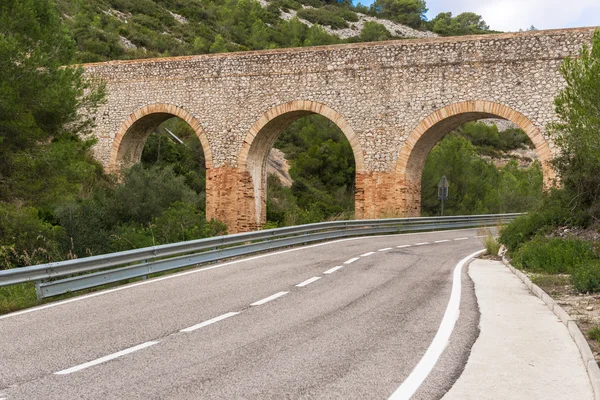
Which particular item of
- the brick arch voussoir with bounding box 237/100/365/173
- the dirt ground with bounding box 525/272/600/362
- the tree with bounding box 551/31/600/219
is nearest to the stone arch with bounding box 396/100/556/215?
the brick arch voussoir with bounding box 237/100/365/173

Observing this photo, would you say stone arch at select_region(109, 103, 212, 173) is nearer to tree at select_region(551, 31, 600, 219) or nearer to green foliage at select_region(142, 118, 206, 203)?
green foliage at select_region(142, 118, 206, 203)

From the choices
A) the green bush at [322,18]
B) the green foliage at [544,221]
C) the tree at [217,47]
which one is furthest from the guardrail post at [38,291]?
the green bush at [322,18]

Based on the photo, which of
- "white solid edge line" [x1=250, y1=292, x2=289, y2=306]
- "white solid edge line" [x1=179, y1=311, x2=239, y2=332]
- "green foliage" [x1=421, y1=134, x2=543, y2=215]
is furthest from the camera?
"green foliage" [x1=421, y1=134, x2=543, y2=215]

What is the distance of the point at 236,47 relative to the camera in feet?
211

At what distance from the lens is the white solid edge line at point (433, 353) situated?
4664 millimetres

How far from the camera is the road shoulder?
15.5ft

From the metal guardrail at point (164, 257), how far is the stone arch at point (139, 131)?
772cm

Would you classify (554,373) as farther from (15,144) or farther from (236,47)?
(236,47)

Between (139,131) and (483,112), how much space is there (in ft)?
47.5

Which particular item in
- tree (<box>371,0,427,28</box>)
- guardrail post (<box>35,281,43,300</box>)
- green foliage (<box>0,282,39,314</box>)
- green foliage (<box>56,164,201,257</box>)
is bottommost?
green foliage (<box>0,282,39,314</box>)

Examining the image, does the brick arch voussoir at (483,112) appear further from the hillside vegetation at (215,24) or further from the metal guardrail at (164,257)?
the hillside vegetation at (215,24)

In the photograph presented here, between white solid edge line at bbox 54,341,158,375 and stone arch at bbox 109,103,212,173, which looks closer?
white solid edge line at bbox 54,341,158,375

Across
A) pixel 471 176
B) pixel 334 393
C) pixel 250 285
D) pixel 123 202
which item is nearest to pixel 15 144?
pixel 123 202

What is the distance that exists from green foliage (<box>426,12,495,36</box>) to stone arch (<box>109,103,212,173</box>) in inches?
3315
